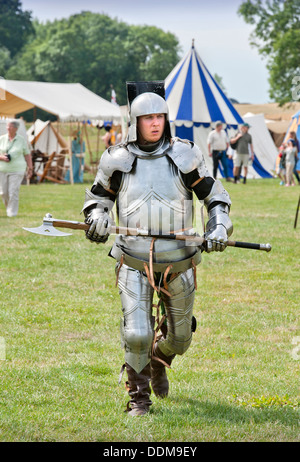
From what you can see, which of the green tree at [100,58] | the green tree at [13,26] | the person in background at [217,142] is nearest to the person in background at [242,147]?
the person in background at [217,142]

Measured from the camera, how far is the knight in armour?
13.8ft

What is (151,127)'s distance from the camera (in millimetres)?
4211

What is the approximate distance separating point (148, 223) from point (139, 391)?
952 mm

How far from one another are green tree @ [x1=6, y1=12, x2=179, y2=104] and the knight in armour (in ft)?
234

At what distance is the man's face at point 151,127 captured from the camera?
166 inches

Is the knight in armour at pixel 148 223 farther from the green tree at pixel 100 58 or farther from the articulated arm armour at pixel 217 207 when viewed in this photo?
the green tree at pixel 100 58

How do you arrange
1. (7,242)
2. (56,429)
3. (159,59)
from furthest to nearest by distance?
(159,59), (7,242), (56,429)

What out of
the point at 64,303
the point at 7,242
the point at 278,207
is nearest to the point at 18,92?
the point at 278,207

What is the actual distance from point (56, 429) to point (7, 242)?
7.12 m

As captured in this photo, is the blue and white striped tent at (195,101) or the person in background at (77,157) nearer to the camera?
the blue and white striped tent at (195,101)

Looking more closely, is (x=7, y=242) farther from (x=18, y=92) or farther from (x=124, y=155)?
(x=18, y=92)

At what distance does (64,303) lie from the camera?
7266 millimetres

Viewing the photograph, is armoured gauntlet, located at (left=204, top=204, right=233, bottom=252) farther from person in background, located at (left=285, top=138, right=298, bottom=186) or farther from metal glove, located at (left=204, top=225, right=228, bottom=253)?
person in background, located at (left=285, top=138, right=298, bottom=186)

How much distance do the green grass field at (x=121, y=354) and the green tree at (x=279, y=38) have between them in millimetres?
32575
